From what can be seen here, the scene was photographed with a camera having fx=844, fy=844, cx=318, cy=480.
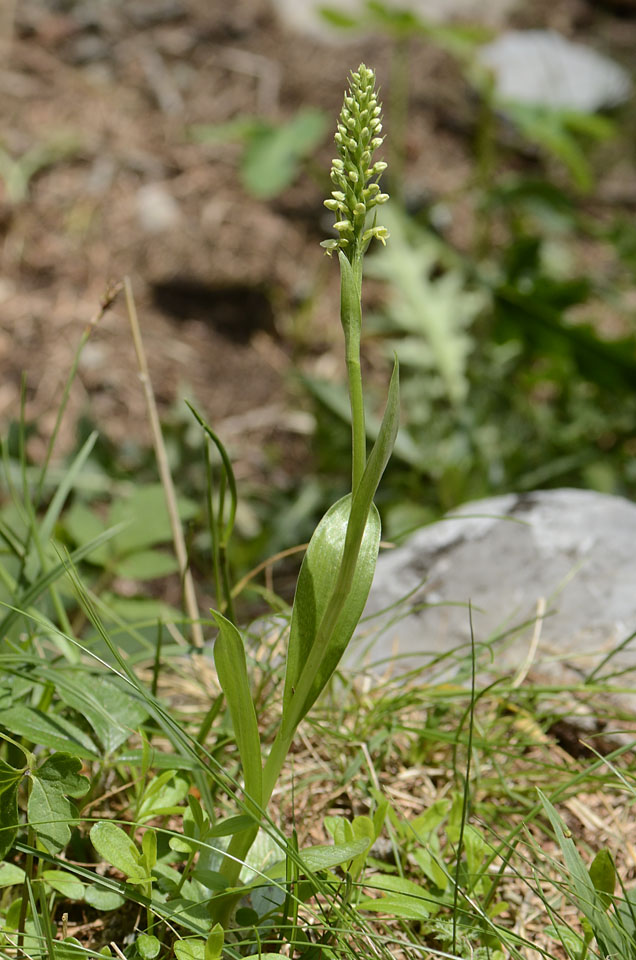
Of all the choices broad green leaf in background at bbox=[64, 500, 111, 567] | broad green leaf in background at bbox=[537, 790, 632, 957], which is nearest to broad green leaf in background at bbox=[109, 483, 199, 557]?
broad green leaf in background at bbox=[64, 500, 111, 567]

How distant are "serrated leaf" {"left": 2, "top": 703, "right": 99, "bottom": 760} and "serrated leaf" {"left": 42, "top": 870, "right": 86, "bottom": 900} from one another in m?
0.14

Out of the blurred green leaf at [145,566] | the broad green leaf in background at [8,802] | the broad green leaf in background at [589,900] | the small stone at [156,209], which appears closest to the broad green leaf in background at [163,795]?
the broad green leaf in background at [8,802]

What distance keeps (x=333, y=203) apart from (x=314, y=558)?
1.28 feet

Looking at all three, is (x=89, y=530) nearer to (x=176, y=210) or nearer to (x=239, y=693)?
(x=239, y=693)

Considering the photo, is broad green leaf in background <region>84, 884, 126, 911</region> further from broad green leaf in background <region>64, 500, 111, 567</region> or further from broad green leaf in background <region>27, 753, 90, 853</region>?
broad green leaf in background <region>64, 500, 111, 567</region>

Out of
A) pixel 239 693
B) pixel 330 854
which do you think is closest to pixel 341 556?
pixel 239 693

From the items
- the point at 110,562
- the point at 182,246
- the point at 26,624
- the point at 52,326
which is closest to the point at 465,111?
the point at 182,246

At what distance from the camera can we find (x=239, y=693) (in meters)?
0.94

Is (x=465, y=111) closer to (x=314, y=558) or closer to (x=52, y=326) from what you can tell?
(x=52, y=326)

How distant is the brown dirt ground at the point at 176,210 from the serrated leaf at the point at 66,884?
7.50 ft

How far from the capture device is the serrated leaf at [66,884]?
3.35 feet

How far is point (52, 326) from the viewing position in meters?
3.49

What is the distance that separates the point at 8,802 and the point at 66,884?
0.14m

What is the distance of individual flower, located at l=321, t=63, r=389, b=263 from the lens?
2.65ft
